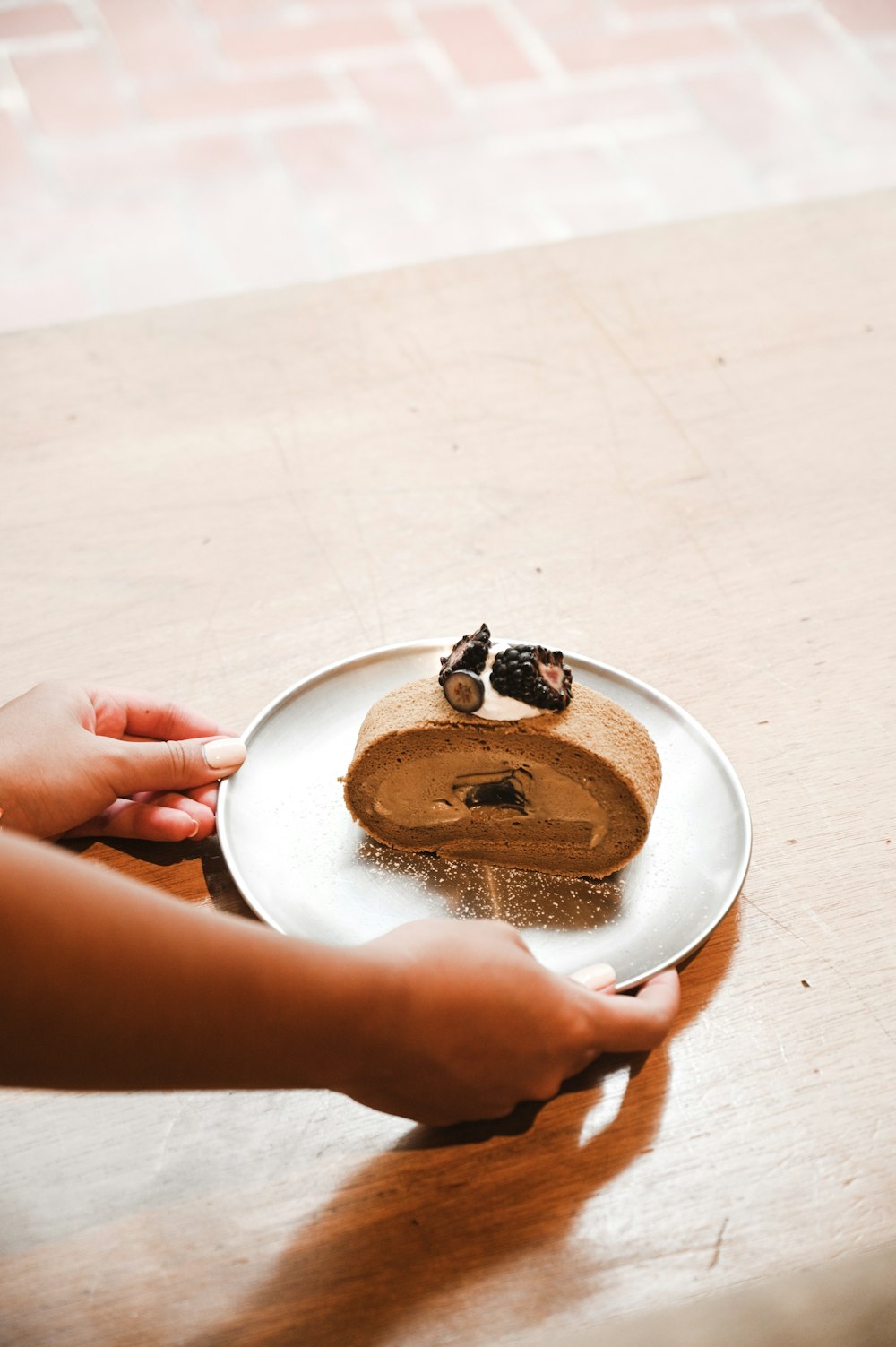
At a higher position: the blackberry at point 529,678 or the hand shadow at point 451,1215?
the blackberry at point 529,678

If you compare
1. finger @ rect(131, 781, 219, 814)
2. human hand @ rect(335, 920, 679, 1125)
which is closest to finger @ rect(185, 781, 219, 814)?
finger @ rect(131, 781, 219, 814)

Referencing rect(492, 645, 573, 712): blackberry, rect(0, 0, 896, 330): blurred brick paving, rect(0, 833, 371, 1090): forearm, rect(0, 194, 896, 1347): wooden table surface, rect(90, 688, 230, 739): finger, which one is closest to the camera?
rect(0, 833, 371, 1090): forearm

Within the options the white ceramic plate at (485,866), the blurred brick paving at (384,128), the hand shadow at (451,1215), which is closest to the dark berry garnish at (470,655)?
the white ceramic plate at (485,866)

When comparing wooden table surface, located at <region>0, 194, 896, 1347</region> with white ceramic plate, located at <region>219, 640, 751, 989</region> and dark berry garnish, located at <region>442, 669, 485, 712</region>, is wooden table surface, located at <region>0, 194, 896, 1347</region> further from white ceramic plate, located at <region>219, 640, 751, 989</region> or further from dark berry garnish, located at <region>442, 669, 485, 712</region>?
dark berry garnish, located at <region>442, 669, 485, 712</region>

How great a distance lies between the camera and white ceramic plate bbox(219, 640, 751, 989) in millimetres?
817

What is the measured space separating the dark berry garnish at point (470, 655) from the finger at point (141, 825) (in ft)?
0.68

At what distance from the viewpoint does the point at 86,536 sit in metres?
1.14

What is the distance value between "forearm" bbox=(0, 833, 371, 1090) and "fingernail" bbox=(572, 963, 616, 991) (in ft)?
0.56

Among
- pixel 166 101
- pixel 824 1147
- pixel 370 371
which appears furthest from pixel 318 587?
pixel 166 101

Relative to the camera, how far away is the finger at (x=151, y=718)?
92 centimetres

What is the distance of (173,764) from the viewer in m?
0.89

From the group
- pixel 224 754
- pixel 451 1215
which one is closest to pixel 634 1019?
pixel 451 1215

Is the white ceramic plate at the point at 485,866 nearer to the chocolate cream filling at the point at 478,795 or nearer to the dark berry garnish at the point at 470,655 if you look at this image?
the chocolate cream filling at the point at 478,795

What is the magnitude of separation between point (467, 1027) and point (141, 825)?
12.0 inches
